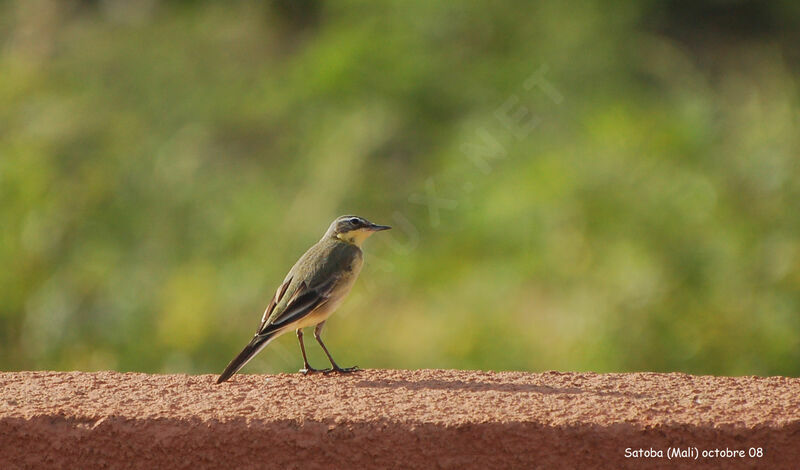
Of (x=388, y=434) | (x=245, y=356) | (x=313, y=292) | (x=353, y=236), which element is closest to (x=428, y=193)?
(x=353, y=236)

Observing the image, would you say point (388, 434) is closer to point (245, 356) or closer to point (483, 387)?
point (483, 387)

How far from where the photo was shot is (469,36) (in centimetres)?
1295

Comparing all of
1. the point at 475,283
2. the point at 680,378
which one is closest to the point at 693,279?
the point at 475,283

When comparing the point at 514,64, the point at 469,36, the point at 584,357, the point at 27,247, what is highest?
the point at 469,36

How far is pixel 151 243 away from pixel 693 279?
4075 mm

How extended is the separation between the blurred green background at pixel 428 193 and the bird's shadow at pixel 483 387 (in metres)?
3.38

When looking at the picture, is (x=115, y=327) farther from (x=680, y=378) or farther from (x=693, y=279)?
(x=680, y=378)

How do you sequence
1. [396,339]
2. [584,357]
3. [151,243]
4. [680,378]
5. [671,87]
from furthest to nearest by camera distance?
[671,87]
[151,243]
[396,339]
[584,357]
[680,378]

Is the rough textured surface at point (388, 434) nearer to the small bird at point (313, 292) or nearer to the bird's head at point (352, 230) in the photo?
the small bird at point (313, 292)

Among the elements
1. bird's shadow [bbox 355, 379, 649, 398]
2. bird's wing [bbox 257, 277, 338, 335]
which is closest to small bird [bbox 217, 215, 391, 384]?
bird's wing [bbox 257, 277, 338, 335]

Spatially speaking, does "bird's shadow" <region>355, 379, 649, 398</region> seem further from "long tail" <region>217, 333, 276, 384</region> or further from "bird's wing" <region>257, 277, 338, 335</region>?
"bird's wing" <region>257, 277, 338, 335</region>

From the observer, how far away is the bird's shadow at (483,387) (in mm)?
3426

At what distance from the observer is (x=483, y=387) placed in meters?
3.53

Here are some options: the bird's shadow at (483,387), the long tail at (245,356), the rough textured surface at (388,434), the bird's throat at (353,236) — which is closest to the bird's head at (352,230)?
→ the bird's throat at (353,236)
